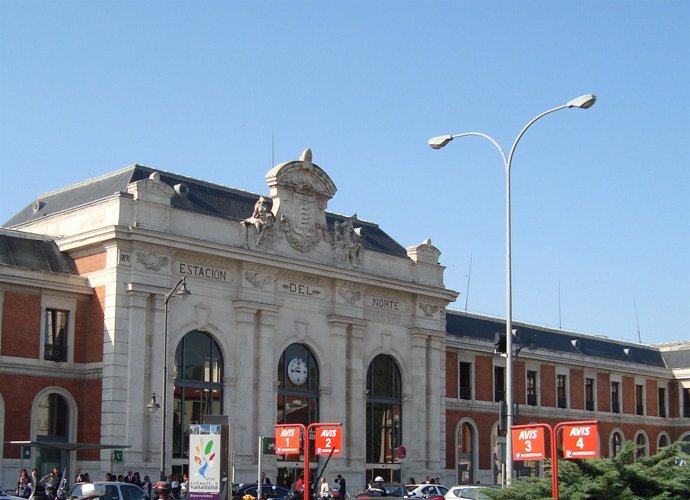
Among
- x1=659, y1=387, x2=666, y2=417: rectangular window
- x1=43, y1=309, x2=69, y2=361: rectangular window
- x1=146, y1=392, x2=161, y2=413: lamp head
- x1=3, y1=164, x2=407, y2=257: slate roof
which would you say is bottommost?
x1=146, y1=392, x2=161, y2=413: lamp head

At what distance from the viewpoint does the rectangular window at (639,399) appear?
2958 inches

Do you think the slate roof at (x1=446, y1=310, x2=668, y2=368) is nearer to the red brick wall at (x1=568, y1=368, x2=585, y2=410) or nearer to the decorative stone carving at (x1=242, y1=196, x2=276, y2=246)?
the red brick wall at (x1=568, y1=368, x2=585, y2=410)

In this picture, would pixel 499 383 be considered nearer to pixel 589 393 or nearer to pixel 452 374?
pixel 452 374

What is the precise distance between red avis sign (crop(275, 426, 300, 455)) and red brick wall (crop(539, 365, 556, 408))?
144ft

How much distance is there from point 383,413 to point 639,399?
2906cm

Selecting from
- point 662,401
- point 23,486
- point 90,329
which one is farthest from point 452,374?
point 23,486

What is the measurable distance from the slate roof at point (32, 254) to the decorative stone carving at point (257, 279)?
23.4ft

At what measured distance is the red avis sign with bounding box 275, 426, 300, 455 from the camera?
24250 millimetres

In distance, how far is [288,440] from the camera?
24406 mm

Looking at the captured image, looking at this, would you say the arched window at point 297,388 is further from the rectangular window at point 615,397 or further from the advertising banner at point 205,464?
the rectangular window at point 615,397

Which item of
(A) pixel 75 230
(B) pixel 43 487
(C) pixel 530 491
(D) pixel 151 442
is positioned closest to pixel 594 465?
(C) pixel 530 491

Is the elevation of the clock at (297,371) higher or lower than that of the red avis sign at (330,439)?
higher

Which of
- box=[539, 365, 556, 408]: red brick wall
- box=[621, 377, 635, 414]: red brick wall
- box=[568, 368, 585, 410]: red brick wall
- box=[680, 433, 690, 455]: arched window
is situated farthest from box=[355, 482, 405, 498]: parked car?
box=[621, 377, 635, 414]: red brick wall

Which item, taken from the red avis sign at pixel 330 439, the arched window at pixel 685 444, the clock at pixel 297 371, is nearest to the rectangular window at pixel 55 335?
the clock at pixel 297 371
